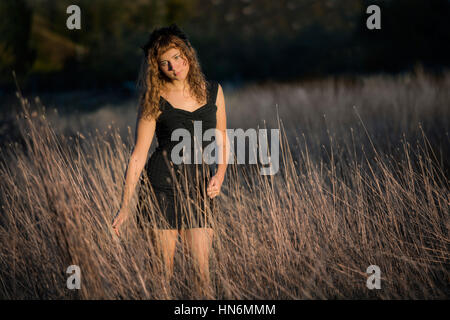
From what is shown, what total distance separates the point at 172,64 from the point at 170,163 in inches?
20.9

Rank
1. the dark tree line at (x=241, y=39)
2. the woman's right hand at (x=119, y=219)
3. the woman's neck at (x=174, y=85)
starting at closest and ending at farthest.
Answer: the woman's right hand at (x=119, y=219)
the woman's neck at (x=174, y=85)
the dark tree line at (x=241, y=39)

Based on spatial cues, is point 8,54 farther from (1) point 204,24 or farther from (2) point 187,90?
(1) point 204,24

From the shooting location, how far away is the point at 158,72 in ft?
6.94

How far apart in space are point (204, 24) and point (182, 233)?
985 inches

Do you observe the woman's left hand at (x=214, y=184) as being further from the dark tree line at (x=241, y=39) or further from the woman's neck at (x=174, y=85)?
the dark tree line at (x=241, y=39)

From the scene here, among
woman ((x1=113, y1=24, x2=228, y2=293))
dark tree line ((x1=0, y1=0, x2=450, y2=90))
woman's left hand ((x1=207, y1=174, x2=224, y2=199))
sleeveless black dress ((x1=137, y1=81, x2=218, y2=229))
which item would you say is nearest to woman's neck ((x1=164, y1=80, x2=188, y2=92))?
woman ((x1=113, y1=24, x2=228, y2=293))

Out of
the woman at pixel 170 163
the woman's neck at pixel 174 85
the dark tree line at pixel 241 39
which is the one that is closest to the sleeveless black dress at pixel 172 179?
the woman at pixel 170 163

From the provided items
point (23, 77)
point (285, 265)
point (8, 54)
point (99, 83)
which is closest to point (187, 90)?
point (285, 265)

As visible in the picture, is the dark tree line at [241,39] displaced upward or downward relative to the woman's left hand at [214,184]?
upward

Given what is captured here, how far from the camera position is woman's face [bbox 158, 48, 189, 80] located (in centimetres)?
208

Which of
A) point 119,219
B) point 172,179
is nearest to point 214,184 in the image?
point 172,179

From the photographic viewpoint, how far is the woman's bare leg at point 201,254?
80.5 inches
